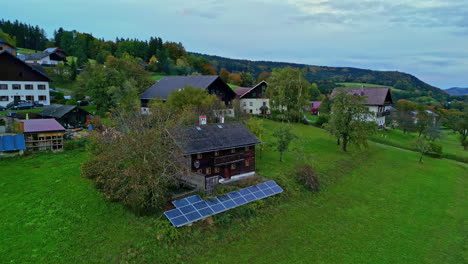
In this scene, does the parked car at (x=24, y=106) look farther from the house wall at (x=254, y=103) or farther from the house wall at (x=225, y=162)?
the house wall at (x=254, y=103)

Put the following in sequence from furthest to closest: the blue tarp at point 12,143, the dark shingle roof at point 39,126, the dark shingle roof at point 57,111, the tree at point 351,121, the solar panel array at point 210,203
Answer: the tree at point 351,121, the dark shingle roof at point 57,111, the dark shingle roof at point 39,126, the blue tarp at point 12,143, the solar panel array at point 210,203

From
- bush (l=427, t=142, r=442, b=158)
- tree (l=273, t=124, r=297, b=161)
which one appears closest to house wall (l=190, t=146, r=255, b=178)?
tree (l=273, t=124, r=297, b=161)

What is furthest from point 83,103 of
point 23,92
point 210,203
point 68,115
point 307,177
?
point 307,177

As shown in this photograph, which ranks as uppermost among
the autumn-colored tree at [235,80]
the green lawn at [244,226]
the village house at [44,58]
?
the village house at [44,58]

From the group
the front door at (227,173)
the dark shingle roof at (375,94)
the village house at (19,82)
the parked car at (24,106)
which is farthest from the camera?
the dark shingle roof at (375,94)

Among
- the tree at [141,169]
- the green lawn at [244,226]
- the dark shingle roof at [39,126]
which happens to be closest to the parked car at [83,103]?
the dark shingle roof at [39,126]

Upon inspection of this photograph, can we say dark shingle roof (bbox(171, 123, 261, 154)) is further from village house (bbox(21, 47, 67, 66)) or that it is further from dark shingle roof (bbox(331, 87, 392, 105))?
village house (bbox(21, 47, 67, 66))

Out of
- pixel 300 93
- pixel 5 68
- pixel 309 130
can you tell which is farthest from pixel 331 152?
pixel 5 68
